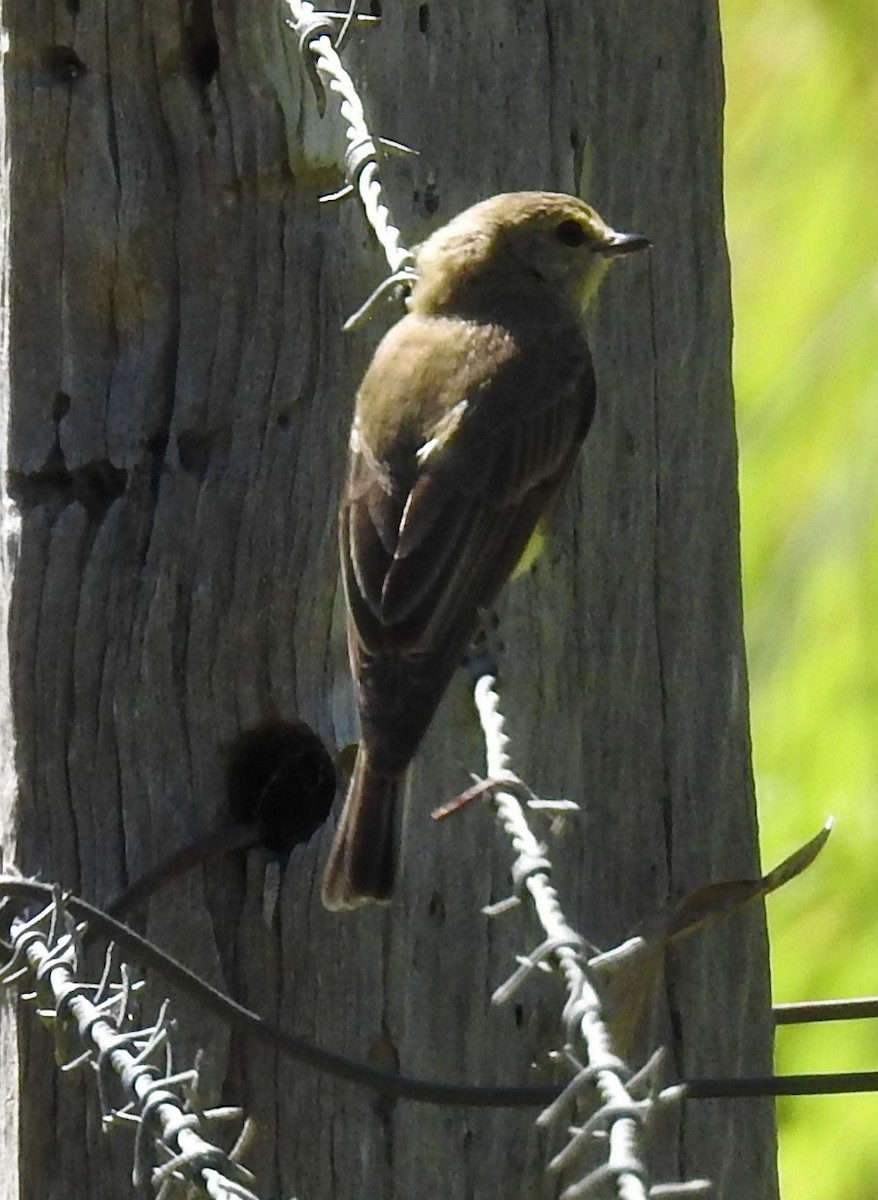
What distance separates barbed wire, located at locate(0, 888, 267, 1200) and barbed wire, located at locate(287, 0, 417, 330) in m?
0.95

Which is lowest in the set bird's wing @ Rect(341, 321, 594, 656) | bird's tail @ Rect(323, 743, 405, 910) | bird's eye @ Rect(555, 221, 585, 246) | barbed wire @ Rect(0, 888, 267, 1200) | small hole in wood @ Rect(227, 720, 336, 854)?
barbed wire @ Rect(0, 888, 267, 1200)

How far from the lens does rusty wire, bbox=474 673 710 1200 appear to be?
1794mm

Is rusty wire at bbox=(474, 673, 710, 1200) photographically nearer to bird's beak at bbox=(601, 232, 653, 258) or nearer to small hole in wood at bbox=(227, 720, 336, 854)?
→ small hole in wood at bbox=(227, 720, 336, 854)

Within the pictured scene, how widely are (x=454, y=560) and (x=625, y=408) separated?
1.90 feet

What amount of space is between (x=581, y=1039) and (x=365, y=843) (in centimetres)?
62

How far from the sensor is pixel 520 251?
4078mm

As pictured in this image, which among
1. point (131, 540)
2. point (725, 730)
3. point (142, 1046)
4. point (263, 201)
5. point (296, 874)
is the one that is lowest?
point (142, 1046)

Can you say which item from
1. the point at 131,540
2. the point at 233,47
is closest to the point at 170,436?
the point at 131,540

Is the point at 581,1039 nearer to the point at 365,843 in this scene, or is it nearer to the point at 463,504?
the point at 365,843

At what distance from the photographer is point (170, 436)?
3023 mm

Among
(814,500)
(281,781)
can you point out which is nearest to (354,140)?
(281,781)

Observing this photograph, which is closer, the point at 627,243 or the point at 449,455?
the point at 627,243

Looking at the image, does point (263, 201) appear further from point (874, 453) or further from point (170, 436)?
point (874, 453)

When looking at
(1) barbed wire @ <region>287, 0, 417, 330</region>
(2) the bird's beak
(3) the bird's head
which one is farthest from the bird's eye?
(1) barbed wire @ <region>287, 0, 417, 330</region>
